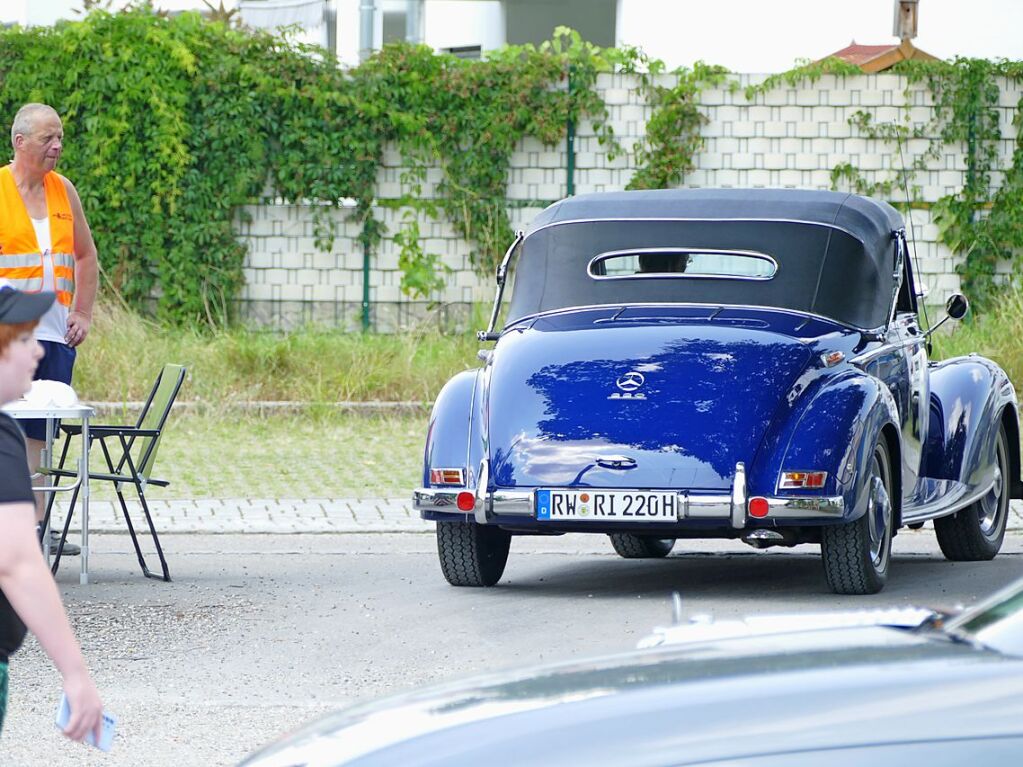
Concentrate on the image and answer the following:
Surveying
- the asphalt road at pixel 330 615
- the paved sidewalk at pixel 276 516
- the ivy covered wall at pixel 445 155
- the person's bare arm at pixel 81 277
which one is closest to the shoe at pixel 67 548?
the asphalt road at pixel 330 615

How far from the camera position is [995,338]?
16219 millimetres

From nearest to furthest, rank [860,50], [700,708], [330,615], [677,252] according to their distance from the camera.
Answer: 1. [700,708]
2. [330,615]
3. [677,252]
4. [860,50]

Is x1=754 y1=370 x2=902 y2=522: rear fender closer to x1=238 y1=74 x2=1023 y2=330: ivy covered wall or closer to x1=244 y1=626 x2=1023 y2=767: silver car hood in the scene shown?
x1=244 y1=626 x2=1023 y2=767: silver car hood

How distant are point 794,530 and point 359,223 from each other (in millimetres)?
11482

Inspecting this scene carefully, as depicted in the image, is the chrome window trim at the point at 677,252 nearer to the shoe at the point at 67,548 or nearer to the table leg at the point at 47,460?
the table leg at the point at 47,460

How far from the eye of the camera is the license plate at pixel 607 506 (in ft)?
25.3

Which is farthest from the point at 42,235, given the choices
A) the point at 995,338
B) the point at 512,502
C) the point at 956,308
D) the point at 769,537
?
the point at 995,338

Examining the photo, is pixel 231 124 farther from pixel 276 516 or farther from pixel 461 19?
pixel 461 19

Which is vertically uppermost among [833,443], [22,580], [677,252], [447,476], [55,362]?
[677,252]

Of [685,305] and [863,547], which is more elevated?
[685,305]

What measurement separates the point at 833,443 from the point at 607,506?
38.6 inches

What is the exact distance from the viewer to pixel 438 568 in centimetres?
940

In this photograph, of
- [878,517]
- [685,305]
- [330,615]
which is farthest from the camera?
[685,305]

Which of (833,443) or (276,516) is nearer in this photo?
(833,443)
